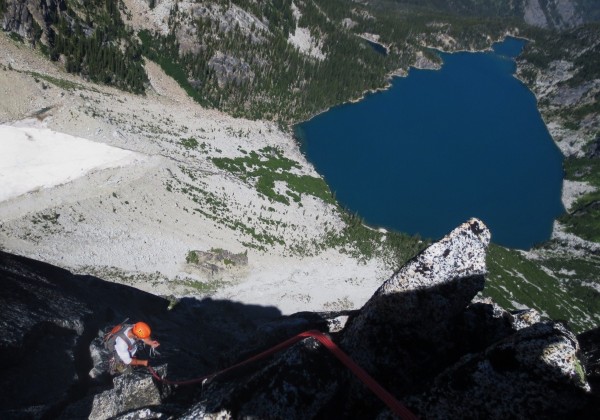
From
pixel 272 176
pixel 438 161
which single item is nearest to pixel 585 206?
pixel 438 161

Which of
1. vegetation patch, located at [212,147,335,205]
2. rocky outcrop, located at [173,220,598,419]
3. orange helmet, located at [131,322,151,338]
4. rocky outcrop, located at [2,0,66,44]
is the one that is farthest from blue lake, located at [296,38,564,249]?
rocky outcrop, located at [173,220,598,419]

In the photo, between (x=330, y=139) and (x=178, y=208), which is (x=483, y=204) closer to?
(x=330, y=139)

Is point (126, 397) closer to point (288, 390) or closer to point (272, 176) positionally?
point (288, 390)

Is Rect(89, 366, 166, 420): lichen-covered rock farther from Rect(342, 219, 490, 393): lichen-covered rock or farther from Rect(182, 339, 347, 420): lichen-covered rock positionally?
Rect(342, 219, 490, 393): lichen-covered rock

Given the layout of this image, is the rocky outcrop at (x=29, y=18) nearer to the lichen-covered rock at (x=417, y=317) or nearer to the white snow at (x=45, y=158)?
the white snow at (x=45, y=158)

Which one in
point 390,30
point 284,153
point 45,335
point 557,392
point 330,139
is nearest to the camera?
point 557,392

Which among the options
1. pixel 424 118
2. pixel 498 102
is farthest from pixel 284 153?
pixel 498 102

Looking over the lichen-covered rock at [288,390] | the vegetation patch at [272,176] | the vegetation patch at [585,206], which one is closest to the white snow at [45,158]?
the vegetation patch at [272,176]
